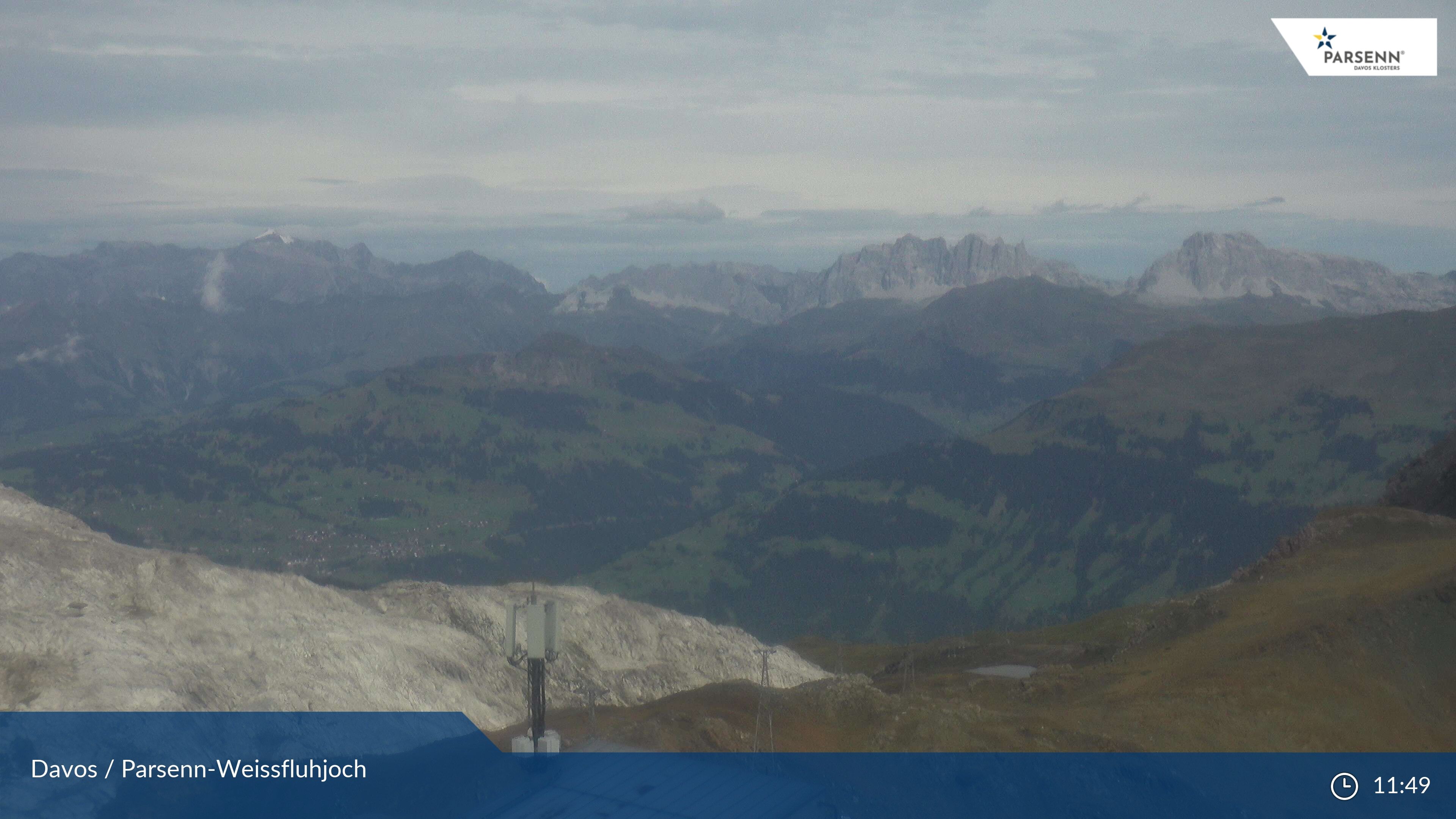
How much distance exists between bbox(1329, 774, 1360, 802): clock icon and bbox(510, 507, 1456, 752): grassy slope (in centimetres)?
273

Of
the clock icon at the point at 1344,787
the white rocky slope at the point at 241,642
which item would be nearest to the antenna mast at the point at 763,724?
the white rocky slope at the point at 241,642

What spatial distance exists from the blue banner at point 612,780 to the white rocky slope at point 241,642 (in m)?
3.47

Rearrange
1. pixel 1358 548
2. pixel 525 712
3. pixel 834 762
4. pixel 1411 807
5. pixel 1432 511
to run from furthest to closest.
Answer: pixel 1432 511 → pixel 1358 548 → pixel 525 712 → pixel 1411 807 → pixel 834 762

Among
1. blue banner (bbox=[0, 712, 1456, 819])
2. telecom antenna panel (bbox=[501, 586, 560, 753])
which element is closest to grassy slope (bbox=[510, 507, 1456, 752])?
blue banner (bbox=[0, 712, 1456, 819])

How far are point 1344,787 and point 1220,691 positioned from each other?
459 inches

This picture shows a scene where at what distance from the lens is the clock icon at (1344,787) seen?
6406 centimetres

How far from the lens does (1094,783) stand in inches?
2245

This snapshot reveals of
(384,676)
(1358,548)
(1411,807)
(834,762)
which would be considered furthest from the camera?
(1358,548)

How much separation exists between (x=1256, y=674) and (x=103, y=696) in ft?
262

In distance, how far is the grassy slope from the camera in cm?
6206

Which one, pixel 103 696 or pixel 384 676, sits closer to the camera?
pixel 103 696

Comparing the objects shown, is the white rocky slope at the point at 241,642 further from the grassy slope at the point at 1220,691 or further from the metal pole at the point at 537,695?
the metal pole at the point at 537,695

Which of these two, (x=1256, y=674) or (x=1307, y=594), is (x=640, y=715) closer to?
(x=1256, y=674)

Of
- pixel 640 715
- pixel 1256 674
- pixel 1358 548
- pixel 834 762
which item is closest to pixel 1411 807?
pixel 1256 674
